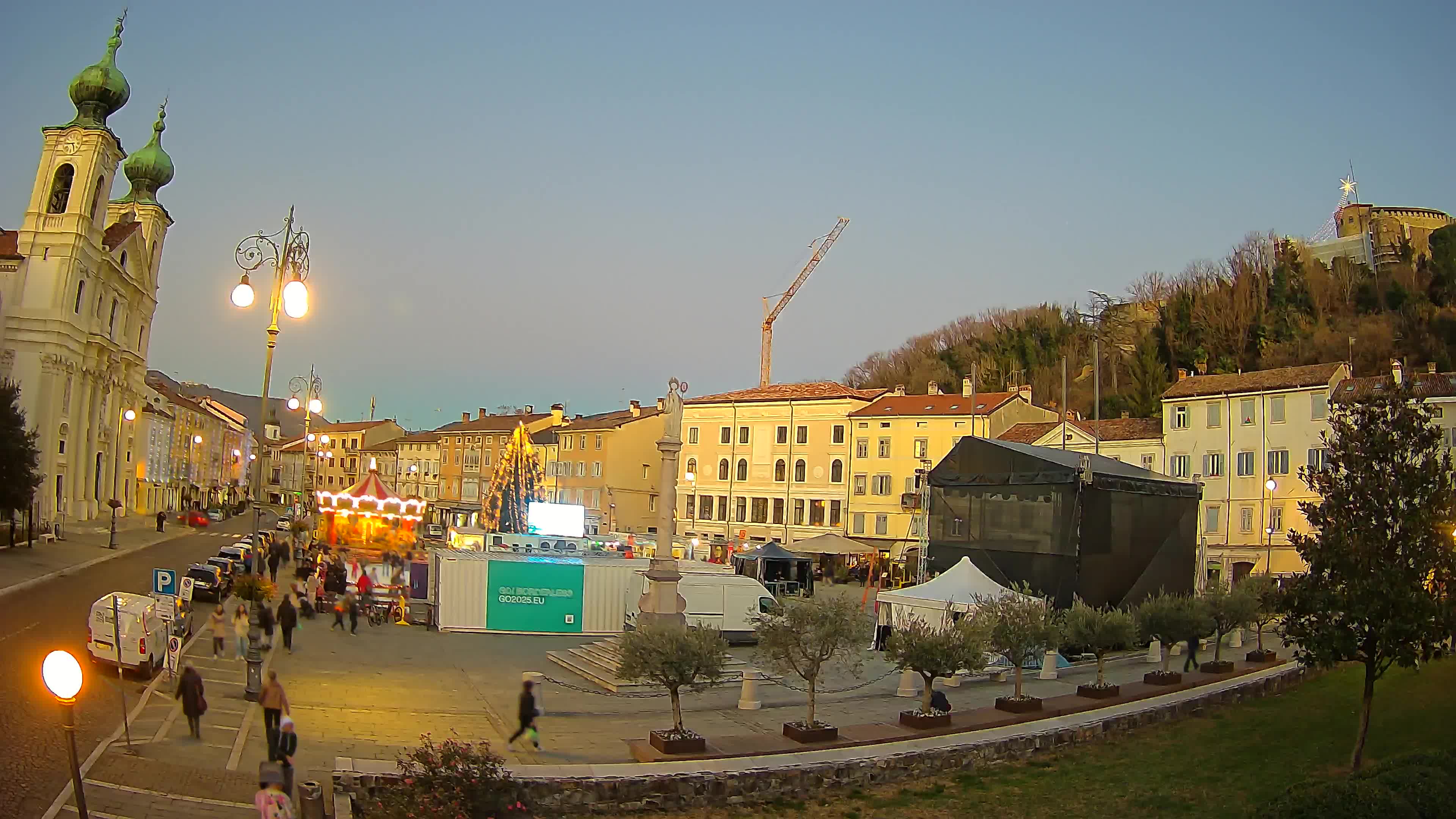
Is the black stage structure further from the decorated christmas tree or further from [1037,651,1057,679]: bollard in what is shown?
the decorated christmas tree

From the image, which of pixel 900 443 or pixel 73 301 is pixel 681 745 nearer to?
pixel 900 443

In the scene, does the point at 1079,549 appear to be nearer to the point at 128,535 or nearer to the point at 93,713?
the point at 93,713

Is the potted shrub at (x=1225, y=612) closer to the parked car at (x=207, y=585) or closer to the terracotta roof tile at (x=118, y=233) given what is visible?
the parked car at (x=207, y=585)

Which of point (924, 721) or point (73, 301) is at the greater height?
point (73, 301)

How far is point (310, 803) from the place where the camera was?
440 inches

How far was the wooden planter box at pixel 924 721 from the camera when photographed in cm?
1736

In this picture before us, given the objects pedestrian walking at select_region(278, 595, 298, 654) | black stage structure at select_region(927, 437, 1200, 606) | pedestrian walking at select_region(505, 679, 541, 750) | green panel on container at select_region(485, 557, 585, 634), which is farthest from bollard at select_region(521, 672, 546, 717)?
black stage structure at select_region(927, 437, 1200, 606)

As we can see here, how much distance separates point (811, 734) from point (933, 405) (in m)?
47.2

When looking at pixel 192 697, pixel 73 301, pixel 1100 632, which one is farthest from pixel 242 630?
pixel 73 301

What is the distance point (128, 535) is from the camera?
2105 inches

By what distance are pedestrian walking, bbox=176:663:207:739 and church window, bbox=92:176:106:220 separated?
1965 inches

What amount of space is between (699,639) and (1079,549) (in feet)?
59.0

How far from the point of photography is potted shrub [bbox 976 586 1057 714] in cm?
1923

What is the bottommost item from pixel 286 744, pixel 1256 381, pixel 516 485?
pixel 286 744
